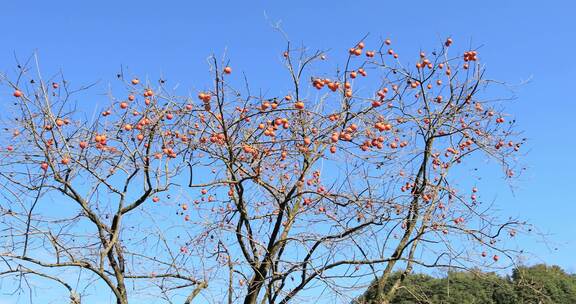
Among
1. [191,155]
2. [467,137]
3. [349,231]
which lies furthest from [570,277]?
[191,155]

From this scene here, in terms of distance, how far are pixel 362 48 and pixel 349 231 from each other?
Answer: 153 cm

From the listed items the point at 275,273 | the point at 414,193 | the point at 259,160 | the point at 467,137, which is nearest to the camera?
the point at 259,160

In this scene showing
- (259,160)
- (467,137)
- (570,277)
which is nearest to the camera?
(259,160)

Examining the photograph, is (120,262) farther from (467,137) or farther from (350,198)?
(467,137)

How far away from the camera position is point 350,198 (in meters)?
4.96

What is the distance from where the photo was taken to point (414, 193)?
586 cm

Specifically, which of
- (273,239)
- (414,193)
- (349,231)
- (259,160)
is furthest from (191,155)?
(414,193)

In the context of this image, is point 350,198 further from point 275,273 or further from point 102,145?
point 102,145

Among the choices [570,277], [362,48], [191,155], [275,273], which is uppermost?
[570,277]

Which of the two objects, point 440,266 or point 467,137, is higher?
point 467,137

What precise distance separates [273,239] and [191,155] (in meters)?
1.08

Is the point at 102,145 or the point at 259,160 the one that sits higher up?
the point at 102,145

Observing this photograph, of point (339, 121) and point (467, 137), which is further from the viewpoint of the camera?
point (467, 137)

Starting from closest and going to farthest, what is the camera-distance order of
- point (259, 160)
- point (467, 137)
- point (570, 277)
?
point (259, 160), point (467, 137), point (570, 277)
